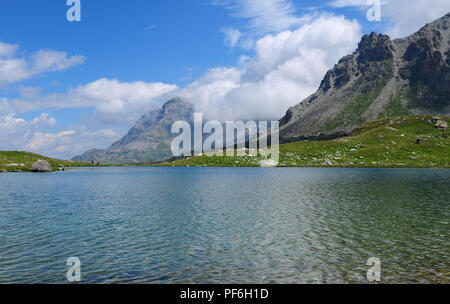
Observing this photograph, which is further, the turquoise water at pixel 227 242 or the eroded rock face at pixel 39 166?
the eroded rock face at pixel 39 166

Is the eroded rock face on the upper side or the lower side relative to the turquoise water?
upper

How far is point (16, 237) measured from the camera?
32969 mm

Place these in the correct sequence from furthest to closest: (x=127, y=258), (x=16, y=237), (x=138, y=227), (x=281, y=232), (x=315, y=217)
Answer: (x=315, y=217), (x=138, y=227), (x=281, y=232), (x=16, y=237), (x=127, y=258)

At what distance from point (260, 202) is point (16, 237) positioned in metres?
39.2

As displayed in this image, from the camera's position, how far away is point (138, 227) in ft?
126

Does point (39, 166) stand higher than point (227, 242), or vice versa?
point (39, 166)

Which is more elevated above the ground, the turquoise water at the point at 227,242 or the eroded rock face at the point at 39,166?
the eroded rock face at the point at 39,166

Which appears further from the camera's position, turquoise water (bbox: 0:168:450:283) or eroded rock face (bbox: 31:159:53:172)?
eroded rock face (bbox: 31:159:53:172)

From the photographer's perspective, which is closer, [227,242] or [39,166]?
[227,242]
